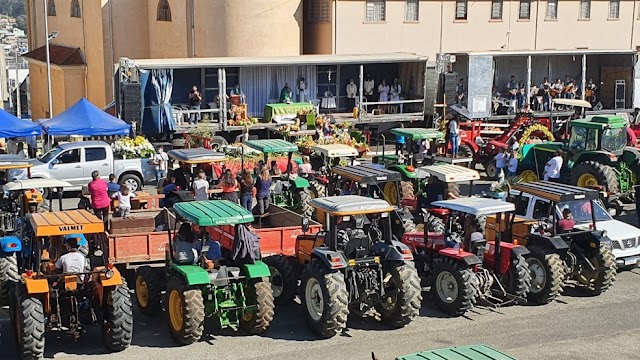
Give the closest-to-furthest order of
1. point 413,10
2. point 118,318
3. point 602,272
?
point 118,318, point 602,272, point 413,10

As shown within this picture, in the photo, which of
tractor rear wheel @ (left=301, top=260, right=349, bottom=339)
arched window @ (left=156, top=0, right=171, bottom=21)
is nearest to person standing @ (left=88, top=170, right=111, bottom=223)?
tractor rear wheel @ (left=301, top=260, right=349, bottom=339)

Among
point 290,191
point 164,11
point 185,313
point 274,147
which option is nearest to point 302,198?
point 290,191

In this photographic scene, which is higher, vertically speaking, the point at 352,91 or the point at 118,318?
the point at 352,91

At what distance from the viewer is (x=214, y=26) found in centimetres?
3400

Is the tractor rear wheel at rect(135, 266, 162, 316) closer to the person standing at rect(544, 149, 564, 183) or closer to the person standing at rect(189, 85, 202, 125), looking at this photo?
the person standing at rect(544, 149, 564, 183)

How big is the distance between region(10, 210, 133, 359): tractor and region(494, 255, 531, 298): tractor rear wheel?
5997 mm

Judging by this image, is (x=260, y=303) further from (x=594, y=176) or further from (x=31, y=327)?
(x=594, y=176)

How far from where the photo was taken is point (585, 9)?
134 ft

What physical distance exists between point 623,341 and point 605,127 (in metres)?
9.60

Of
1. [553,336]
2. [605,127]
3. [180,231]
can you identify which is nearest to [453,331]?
[553,336]

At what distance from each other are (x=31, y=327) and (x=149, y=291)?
2561 millimetres

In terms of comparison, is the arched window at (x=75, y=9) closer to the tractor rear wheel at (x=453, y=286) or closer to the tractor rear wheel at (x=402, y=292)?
the tractor rear wheel at (x=453, y=286)

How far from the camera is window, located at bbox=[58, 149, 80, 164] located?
2355 cm

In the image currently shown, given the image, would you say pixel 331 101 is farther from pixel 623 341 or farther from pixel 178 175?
pixel 623 341
